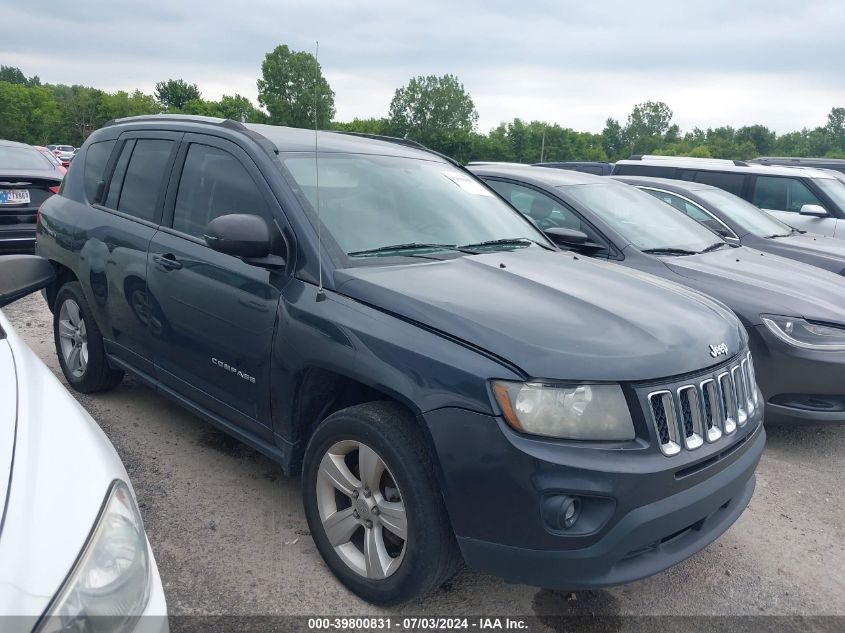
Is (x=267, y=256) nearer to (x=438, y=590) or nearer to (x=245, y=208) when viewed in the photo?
(x=245, y=208)

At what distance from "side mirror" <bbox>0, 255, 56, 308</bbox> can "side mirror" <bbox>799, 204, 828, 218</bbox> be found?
28.9 ft

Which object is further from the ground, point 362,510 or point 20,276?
point 20,276

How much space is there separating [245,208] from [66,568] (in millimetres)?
2118

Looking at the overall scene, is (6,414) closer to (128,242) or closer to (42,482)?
(42,482)

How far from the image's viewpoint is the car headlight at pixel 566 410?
216 cm

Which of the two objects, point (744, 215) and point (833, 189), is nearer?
point (744, 215)

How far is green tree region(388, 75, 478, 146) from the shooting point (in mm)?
85688

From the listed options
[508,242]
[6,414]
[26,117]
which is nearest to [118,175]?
[508,242]

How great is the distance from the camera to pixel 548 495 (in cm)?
212

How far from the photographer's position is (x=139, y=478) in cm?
355

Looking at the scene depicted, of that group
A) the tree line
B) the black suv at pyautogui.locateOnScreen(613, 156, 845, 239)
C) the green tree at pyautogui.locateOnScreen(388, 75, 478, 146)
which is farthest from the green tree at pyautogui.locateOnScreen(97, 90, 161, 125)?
the black suv at pyautogui.locateOnScreen(613, 156, 845, 239)

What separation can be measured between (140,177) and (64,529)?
301 cm

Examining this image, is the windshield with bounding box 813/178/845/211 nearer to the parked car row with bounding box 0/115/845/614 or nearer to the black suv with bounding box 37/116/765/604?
the parked car row with bounding box 0/115/845/614

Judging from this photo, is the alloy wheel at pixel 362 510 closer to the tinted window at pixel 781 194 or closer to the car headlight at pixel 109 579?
the car headlight at pixel 109 579
